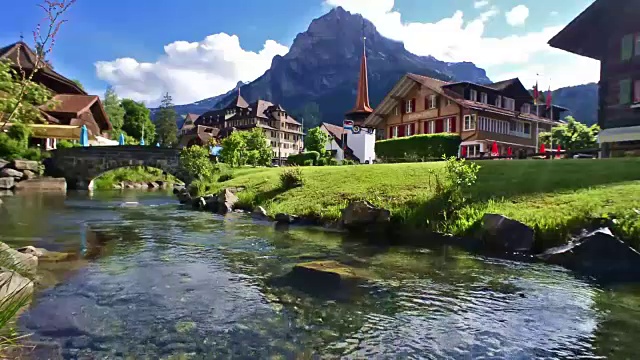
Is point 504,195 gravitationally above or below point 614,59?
below

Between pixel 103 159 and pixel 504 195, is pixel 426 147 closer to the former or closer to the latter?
pixel 504 195

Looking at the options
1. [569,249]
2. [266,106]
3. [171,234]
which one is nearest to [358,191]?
[171,234]

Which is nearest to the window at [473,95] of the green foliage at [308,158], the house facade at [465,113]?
the house facade at [465,113]

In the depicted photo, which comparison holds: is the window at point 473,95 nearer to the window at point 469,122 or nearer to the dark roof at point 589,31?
the window at point 469,122

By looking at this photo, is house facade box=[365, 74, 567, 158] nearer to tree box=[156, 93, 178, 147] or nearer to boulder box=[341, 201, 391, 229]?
boulder box=[341, 201, 391, 229]

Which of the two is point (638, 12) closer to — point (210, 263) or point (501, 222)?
point (501, 222)

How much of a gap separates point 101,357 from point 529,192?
15228 mm

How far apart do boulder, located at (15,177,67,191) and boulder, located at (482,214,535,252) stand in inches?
1579

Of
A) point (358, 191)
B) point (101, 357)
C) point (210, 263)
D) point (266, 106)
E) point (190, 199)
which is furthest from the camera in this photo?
point (266, 106)

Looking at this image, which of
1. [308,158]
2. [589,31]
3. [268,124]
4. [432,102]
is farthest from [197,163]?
[268,124]

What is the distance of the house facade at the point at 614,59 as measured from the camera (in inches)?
1119

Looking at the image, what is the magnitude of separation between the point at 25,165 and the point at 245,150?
21.1 meters

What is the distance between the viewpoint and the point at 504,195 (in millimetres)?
16703

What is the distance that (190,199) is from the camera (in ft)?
105
